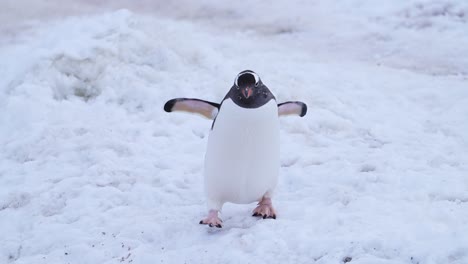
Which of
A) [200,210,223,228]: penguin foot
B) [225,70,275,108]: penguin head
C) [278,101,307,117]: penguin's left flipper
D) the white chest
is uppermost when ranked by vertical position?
[225,70,275,108]: penguin head

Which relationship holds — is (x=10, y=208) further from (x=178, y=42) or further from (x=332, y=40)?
(x=332, y=40)

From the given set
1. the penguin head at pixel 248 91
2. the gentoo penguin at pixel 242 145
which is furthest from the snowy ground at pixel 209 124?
the penguin head at pixel 248 91

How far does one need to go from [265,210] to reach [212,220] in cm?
32

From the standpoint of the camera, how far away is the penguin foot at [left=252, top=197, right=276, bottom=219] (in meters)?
3.29

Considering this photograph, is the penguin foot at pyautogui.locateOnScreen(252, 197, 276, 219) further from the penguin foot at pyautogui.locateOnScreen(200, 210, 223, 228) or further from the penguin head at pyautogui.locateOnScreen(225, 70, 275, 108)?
the penguin head at pyautogui.locateOnScreen(225, 70, 275, 108)

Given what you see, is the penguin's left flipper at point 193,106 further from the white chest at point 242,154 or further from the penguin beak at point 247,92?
the penguin beak at point 247,92

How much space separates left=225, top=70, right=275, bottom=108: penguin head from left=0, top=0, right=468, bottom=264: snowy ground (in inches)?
26.6

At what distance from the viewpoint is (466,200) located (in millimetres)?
3461

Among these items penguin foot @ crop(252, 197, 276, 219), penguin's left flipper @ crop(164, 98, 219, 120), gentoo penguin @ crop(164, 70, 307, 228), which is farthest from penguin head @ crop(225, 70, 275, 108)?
penguin foot @ crop(252, 197, 276, 219)

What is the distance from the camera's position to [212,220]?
10.5 feet

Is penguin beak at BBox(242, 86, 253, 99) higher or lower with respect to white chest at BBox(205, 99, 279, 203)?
higher

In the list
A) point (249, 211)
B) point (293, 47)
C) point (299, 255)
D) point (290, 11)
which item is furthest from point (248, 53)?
point (299, 255)

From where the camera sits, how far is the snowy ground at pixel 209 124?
306cm

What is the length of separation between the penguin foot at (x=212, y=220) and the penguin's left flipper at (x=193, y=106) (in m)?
0.56
